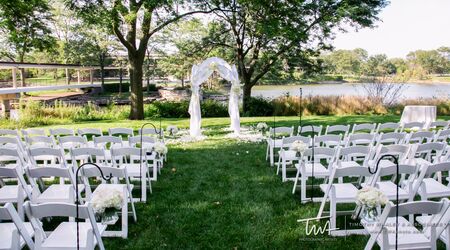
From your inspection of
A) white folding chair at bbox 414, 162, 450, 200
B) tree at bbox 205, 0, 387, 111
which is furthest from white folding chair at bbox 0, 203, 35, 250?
tree at bbox 205, 0, 387, 111

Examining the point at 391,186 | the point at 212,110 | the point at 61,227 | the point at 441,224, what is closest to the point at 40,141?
the point at 61,227

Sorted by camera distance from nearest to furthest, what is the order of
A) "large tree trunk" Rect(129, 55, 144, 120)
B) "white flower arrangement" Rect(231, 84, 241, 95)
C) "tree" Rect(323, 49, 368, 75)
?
"white flower arrangement" Rect(231, 84, 241, 95) → "large tree trunk" Rect(129, 55, 144, 120) → "tree" Rect(323, 49, 368, 75)

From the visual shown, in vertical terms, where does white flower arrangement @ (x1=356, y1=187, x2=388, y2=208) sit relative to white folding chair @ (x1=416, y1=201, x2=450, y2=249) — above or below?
above

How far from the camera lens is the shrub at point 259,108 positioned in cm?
2089

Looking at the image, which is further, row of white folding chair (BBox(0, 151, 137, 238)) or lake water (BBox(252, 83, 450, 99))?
lake water (BBox(252, 83, 450, 99))

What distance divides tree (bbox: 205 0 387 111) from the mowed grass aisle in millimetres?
13053

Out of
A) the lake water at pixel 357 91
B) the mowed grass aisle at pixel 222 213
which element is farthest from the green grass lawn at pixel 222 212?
the lake water at pixel 357 91

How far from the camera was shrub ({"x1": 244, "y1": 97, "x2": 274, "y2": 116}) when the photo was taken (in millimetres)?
20891

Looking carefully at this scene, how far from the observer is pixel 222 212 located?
18.3 feet

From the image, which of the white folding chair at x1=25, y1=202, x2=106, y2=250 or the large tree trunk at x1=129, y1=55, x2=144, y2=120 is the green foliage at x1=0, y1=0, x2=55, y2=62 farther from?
the white folding chair at x1=25, y1=202, x2=106, y2=250

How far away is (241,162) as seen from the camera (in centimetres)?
884

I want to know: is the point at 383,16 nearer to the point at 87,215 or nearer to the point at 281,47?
the point at 281,47

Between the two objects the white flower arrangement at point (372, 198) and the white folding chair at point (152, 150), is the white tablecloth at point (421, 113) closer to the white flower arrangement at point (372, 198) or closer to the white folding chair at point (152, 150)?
the white folding chair at point (152, 150)

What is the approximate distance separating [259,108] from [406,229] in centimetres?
1725
